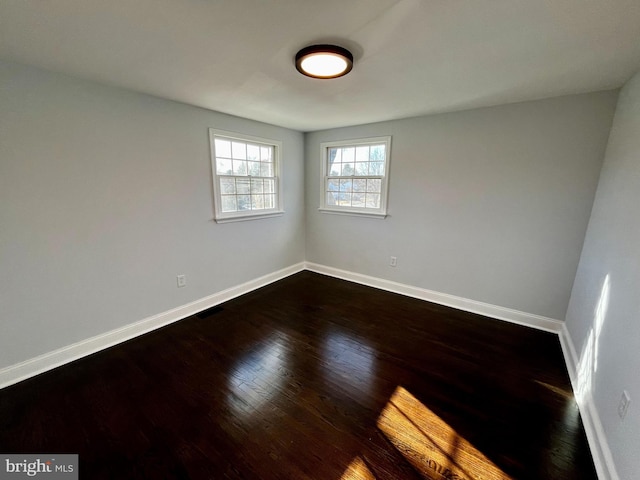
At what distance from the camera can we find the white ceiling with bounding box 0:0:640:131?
121cm

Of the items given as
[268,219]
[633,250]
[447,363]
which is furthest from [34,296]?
[633,250]

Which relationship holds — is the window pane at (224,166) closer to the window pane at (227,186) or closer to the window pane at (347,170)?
the window pane at (227,186)

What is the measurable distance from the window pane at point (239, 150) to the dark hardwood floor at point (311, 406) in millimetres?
2076

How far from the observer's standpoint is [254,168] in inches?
139

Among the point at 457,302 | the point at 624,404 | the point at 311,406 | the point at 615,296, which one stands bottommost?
the point at 311,406

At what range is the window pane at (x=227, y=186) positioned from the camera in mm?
3124

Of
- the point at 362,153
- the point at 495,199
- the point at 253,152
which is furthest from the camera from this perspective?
the point at 362,153

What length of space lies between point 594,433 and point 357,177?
10.7 ft

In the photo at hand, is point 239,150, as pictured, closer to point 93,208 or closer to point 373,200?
point 93,208

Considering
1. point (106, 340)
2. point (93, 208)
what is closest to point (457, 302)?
point (106, 340)

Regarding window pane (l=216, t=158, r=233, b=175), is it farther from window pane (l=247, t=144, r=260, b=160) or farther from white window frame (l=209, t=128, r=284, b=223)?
window pane (l=247, t=144, r=260, b=160)

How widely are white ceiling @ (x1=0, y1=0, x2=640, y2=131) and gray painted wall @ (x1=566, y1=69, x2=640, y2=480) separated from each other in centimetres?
60

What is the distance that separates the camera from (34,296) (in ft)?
6.40

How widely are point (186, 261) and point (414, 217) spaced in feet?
9.31
